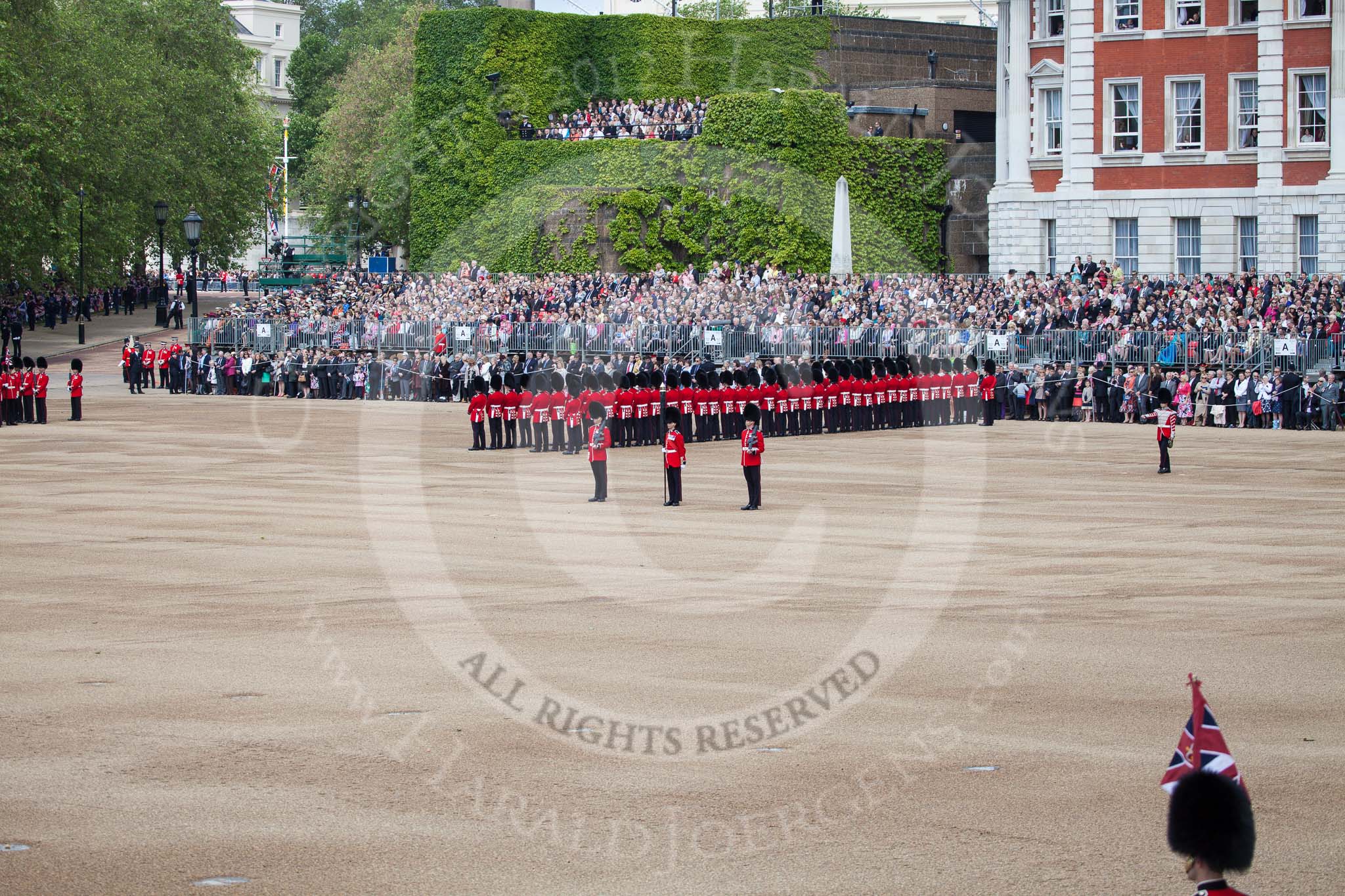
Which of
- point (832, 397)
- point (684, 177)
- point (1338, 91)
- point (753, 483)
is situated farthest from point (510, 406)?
point (684, 177)

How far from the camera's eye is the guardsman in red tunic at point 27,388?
38719 mm

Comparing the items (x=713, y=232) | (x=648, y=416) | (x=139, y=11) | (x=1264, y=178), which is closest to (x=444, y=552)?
(x=648, y=416)

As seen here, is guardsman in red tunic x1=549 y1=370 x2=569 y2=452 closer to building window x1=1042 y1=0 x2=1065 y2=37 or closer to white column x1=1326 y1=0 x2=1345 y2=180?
white column x1=1326 y1=0 x2=1345 y2=180

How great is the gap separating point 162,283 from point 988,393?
46478mm

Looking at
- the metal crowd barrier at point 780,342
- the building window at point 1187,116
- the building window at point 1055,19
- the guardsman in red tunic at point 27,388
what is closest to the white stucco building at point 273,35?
the metal crowd barrier at point 780,342

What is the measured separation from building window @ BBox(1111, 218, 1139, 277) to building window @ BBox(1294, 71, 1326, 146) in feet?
16.8

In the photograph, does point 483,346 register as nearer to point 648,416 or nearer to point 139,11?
point 648,416

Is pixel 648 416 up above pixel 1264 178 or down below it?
below

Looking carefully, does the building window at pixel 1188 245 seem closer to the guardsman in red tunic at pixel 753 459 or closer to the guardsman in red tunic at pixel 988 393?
the guardsman in red tunic at pixel 988 393

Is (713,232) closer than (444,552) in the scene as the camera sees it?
No

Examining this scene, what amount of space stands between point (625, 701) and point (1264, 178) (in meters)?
39.6

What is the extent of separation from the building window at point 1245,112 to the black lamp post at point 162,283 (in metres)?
32.7

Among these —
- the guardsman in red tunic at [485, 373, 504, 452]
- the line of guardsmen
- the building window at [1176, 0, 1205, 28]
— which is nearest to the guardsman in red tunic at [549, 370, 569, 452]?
the line of guardsmen

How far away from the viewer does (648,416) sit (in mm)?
34719
